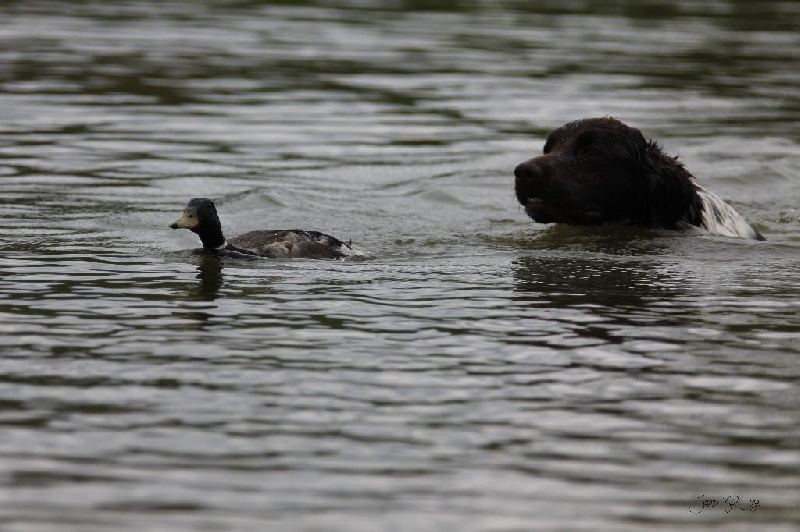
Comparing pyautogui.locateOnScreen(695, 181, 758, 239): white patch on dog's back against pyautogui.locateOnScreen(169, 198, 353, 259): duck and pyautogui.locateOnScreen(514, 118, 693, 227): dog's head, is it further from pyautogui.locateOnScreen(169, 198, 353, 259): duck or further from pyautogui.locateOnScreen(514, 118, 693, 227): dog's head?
pyautogui.locateOnScreen(169, 198, 353, 259): duck

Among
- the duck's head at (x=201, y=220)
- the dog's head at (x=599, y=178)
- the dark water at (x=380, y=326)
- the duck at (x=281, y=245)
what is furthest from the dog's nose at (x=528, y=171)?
the duck's head at (x=201, y=220)

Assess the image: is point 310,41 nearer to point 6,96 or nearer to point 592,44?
point 592,44

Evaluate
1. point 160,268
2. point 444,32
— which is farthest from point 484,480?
point 444,32

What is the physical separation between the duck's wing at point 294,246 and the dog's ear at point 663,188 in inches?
96.6

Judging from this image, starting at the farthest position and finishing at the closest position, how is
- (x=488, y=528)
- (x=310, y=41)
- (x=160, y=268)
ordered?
1. (x=310, y=41)
2. (x=160, y=268)
3. (x=488, y=528)

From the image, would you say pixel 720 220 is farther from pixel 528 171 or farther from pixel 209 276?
pixel 209 276

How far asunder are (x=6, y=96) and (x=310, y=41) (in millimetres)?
7026

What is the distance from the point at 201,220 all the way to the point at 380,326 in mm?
2301

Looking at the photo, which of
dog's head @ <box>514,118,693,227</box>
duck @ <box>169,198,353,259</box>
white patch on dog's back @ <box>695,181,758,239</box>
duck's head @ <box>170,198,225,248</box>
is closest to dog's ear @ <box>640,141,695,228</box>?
dog's head @ <box>514,118,693,227</box>

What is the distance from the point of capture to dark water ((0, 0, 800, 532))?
545 centimetres

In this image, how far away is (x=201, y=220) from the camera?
9898mm

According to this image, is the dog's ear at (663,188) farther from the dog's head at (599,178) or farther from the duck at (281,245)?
the duck at (281,245)

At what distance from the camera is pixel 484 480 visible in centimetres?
554

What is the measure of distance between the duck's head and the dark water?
18 centimetres
